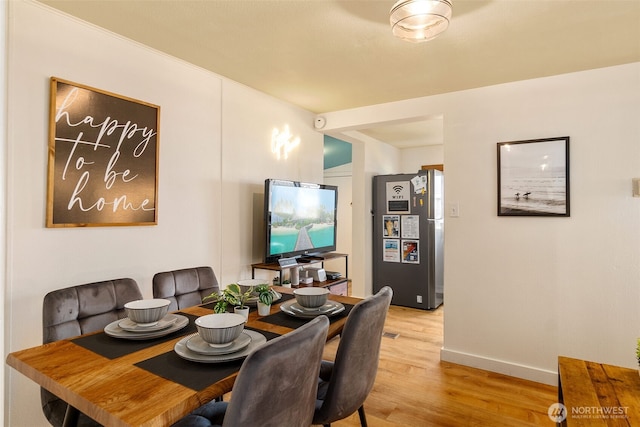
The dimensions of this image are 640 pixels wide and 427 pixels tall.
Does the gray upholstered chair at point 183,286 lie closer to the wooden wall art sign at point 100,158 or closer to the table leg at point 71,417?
Result: the wooden wall art sign at point 100,158

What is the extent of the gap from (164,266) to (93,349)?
3.99 feet

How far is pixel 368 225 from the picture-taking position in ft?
16.3

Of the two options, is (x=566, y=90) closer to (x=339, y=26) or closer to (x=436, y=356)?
(x=339, y=26)

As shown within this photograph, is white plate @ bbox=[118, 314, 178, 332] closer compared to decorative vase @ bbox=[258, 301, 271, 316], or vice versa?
white plate @ bbox=[118, 314, 178, 332]

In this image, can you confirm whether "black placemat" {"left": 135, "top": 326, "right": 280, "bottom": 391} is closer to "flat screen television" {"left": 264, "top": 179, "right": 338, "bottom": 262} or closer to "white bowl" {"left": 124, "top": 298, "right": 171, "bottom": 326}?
"white bowl" {"left": 124, "top": 298, "right": 171, "bottom": 326}

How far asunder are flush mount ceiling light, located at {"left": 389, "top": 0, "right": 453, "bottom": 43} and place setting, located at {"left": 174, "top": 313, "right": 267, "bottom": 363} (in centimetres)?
158

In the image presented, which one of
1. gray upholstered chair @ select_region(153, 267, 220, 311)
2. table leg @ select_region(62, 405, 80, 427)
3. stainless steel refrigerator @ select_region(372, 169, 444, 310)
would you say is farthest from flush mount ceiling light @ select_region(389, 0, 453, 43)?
stainless steel refrigerator @ select_region(372, 169, 444, 310)

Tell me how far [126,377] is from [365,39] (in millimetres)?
2103

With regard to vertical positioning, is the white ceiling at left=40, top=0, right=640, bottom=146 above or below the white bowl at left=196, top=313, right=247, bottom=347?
above

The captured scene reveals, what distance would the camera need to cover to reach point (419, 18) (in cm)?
177

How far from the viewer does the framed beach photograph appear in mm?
2719

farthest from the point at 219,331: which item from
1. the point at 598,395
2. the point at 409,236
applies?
the point at 409,236

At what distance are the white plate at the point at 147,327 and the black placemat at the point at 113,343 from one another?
0.05 meters

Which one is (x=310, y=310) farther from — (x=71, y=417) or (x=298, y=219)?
(x=298, y=219)
